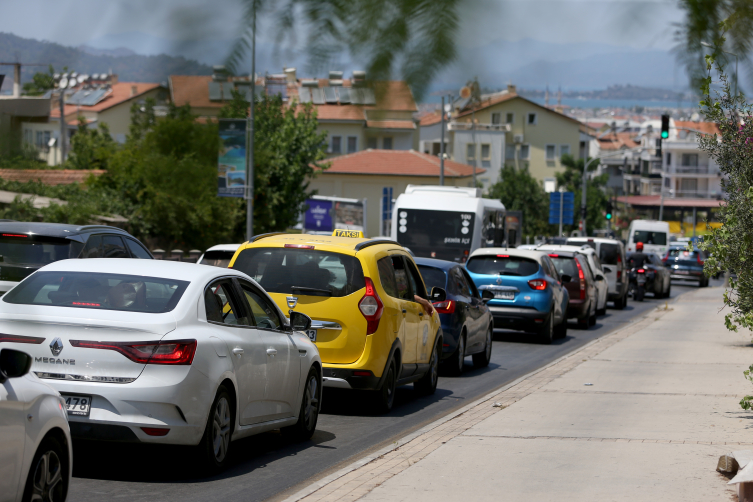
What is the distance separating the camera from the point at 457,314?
42.6ft

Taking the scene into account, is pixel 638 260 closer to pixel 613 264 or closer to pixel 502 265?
pixel 613 264

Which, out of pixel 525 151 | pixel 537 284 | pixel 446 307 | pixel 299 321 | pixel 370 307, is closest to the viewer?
pixel 525 151

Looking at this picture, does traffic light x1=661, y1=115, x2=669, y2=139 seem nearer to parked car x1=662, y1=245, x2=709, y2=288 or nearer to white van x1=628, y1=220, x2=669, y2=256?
parked car x1=662, y1=245, x2=709, y2=288

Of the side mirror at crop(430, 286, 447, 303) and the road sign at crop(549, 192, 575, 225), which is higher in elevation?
the road sign at crop(549, 192, 575, 225)

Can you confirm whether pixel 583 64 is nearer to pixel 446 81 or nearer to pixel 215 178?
pixel 446 81

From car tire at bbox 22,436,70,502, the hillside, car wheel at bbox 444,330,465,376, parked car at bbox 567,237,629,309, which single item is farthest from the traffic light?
parked car at bbox 567,237,629,309

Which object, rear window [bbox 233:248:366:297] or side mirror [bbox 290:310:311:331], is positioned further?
rear window [bbox 233:248:366:297]

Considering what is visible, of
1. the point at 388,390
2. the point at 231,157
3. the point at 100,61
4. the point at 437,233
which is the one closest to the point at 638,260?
the point at 437,233

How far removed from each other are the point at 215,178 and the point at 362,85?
2.17ft

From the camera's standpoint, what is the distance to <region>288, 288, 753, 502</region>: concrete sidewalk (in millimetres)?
6348

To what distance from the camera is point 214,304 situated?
7.11 metres

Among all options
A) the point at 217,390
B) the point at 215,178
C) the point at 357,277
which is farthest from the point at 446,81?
the point at 357,277

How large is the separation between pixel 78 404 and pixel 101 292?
85 cm

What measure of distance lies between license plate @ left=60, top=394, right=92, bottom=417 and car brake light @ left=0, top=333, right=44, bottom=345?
413 millimetres
